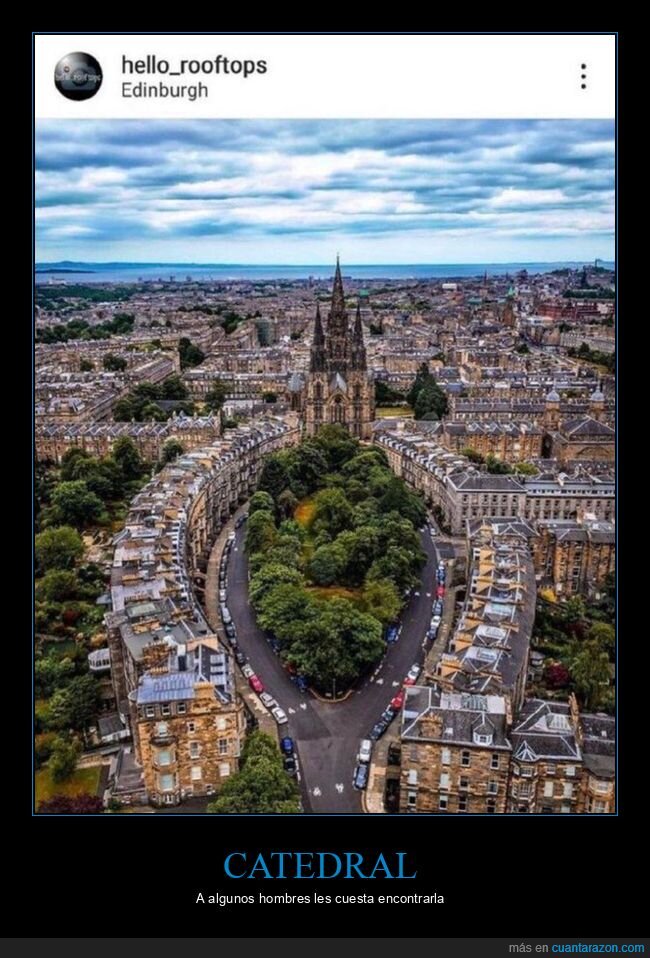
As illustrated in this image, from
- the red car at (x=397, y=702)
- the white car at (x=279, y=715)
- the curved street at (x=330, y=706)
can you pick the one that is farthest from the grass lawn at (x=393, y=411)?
the white car at (x=279, y=715)

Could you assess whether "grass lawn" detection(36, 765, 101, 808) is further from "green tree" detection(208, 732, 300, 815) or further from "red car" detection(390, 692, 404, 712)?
"red car" detection(390, 692, 404, 712)

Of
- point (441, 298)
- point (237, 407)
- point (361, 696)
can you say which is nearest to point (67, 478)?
point (237, 407)

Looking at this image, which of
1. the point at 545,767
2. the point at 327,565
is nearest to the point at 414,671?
the point at 327,565

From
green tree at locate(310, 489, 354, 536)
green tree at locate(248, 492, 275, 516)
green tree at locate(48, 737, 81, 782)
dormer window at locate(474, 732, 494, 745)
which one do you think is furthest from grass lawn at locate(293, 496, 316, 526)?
dormer window at locate(474, 732, 494, 745)

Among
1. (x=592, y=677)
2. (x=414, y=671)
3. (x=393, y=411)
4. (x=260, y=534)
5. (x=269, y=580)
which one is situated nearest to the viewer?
(x=592, y=677)

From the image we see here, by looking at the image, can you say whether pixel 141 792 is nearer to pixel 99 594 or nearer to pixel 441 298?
pixel 99 594

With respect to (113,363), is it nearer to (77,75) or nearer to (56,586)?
(56,586)
